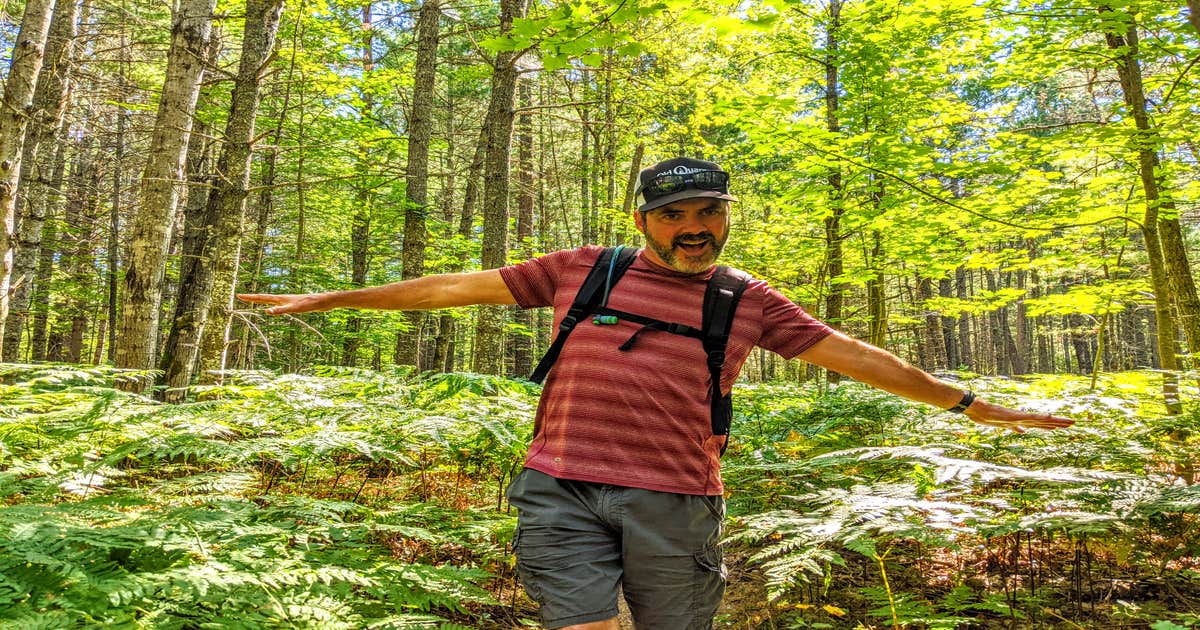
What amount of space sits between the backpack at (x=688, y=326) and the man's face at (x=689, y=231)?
0.39 ft

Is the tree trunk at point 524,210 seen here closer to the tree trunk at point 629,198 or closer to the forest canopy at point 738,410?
the forest canopy at point 738,410

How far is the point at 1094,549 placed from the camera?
4.31m

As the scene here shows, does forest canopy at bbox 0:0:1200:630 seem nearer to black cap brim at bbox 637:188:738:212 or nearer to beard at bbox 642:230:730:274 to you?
beard at bbox 642:230:730:274

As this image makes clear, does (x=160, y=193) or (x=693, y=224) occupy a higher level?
(x=160, y=193)

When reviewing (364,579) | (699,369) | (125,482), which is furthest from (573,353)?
(125,482)

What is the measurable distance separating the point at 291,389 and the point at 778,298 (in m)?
4.48

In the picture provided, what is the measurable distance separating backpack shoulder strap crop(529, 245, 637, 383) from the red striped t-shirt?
33 mm

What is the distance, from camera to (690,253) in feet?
8.72

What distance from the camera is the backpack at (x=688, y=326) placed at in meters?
2.54

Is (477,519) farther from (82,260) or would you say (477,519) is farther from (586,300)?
(82,260)

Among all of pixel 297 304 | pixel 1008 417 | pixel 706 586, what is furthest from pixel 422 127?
pixel 1008 417

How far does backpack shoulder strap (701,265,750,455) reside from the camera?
8.34 feet

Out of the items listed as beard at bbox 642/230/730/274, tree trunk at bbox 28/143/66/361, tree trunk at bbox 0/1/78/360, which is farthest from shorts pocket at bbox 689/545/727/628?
tree trunk at bbox 28/143/66/361

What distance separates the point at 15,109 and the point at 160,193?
1534 millimetres
